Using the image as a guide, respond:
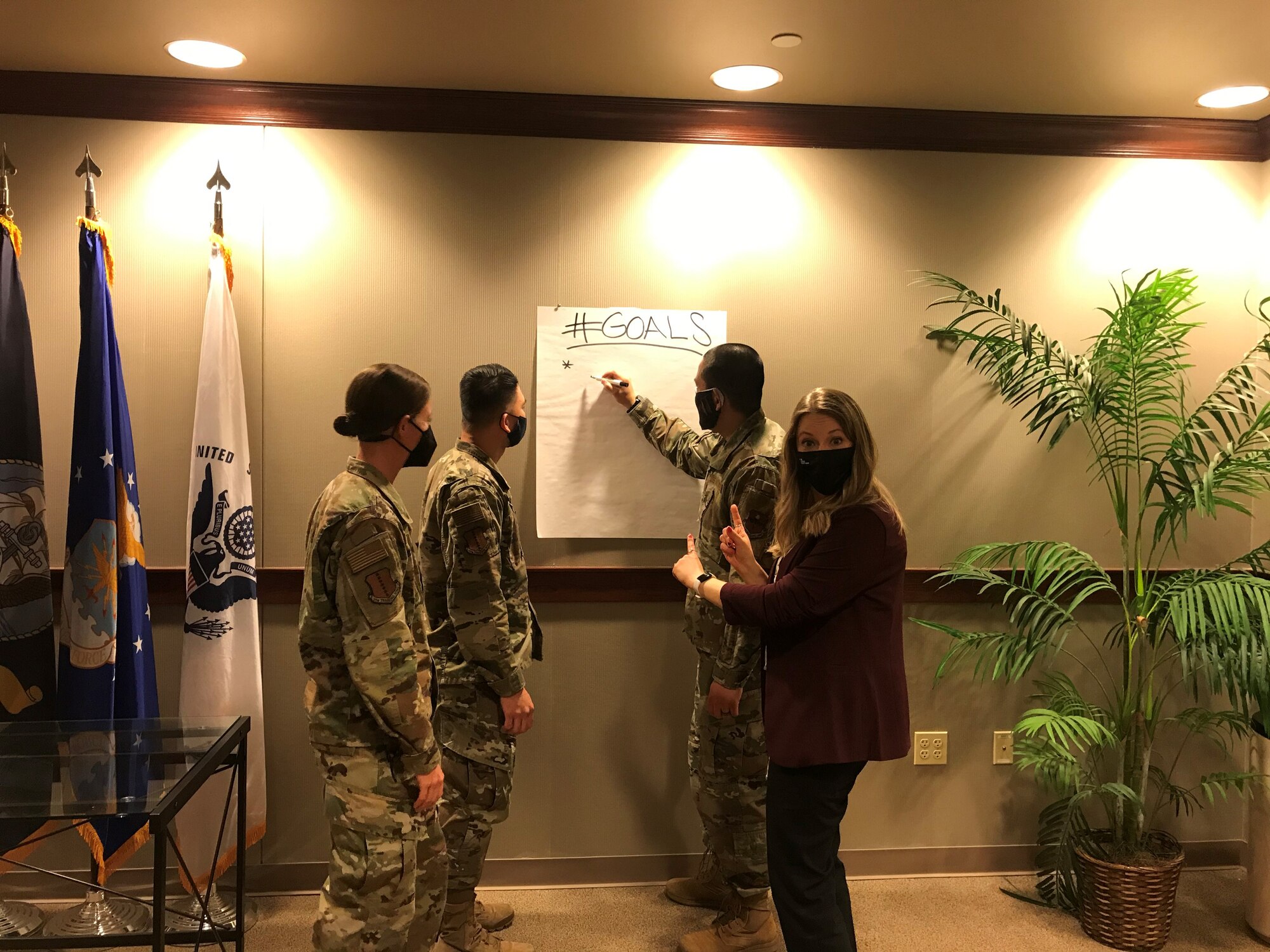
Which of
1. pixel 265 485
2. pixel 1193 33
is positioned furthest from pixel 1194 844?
pixel 265 485

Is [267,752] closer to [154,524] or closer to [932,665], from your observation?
[154,524]

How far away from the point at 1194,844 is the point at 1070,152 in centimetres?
233

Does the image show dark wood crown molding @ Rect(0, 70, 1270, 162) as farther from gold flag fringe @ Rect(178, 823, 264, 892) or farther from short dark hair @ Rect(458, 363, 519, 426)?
gold flag fringe @ Rect(178, 823, 264, 892)

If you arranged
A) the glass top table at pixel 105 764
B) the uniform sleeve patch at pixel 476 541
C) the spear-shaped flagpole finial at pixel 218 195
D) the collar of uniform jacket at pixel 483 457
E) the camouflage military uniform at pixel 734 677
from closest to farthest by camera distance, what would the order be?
the glass top table at pixel 105 764
the uniform sleeve patch at pixel 476 541
the collar of uniform jacket at pixel 483 457
the camouflage military uniform at pixel 734 677
the spear-shaped flagpole finial at pixel 218 195

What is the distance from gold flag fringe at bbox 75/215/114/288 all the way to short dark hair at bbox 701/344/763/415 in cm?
170

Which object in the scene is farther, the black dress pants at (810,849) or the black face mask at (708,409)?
the black face mask at (708,409)

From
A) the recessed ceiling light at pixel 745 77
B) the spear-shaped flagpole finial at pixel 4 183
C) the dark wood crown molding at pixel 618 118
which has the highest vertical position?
the recessed ceiling light at pixel 745 77

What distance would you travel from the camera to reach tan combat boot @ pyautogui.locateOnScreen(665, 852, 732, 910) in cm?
290

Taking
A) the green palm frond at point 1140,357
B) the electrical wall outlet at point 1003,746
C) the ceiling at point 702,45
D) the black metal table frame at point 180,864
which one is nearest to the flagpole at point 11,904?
the black metal table frame at point 180,864

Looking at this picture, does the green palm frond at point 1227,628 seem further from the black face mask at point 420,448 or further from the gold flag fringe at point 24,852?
the gold flag fringe at point 24,852

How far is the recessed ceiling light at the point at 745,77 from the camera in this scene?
2746 millimetres

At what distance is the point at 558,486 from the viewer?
3004 millimetres

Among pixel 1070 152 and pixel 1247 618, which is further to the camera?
pixel 1070 152

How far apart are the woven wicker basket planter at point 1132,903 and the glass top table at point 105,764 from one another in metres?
2.37
